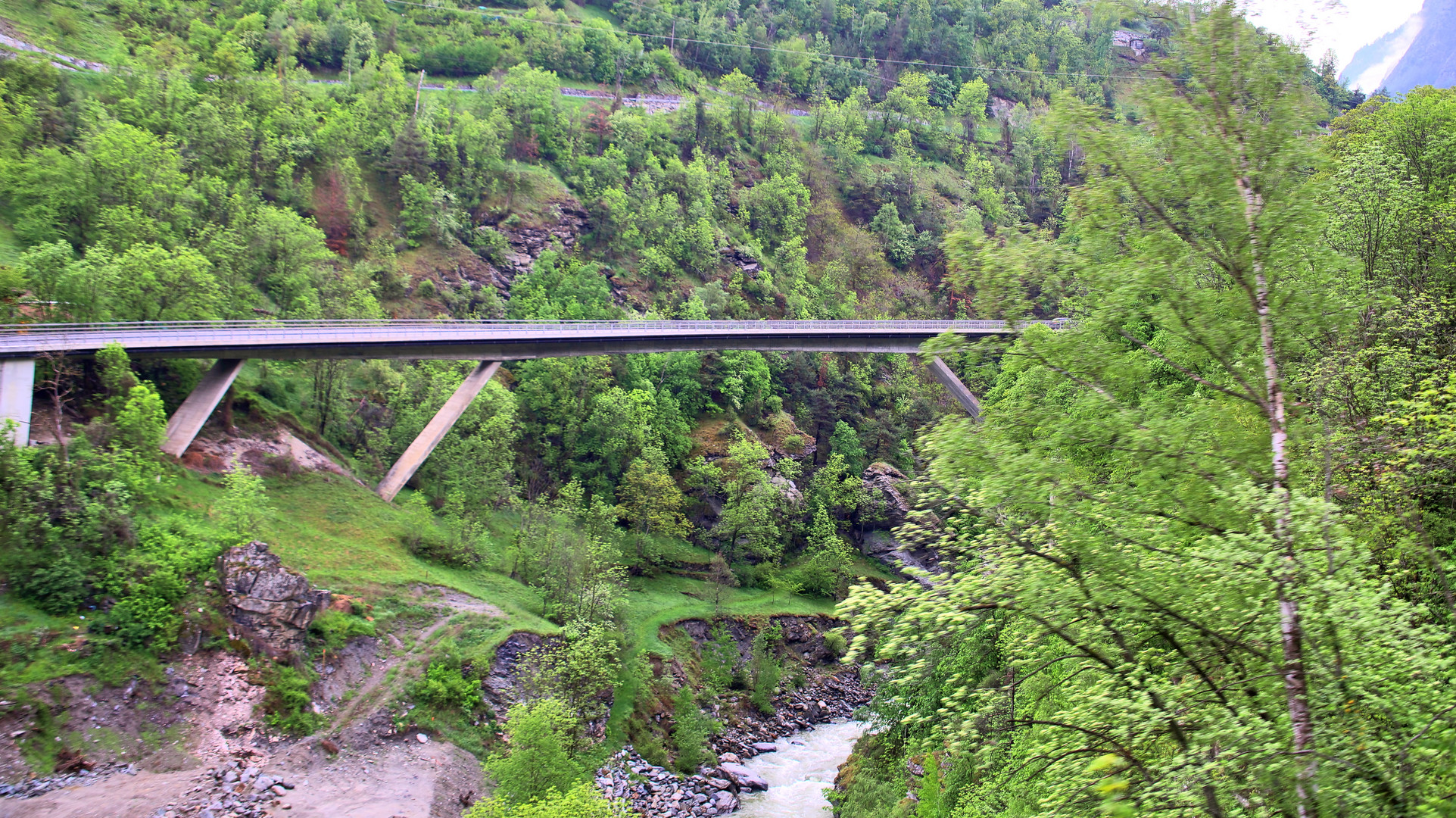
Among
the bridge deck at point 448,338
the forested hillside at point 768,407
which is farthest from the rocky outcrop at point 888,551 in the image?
the bridge deck at point 448,338

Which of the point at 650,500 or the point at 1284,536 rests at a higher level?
the point at 1284,536

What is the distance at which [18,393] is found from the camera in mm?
27531

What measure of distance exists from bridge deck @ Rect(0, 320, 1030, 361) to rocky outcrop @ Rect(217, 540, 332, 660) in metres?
9.48

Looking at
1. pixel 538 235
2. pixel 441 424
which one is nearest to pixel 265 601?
pixel 441 424

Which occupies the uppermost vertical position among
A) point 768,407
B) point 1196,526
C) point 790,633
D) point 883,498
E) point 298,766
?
point 1196,526

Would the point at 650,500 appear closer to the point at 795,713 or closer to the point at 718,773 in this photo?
the point at 795,713

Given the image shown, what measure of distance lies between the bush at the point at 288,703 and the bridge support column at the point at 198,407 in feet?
37.1

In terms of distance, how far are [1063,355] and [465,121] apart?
7215cm

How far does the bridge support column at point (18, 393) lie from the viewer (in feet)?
88.6

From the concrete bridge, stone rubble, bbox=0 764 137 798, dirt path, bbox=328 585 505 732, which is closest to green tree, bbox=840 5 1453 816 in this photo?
the concrete bridge

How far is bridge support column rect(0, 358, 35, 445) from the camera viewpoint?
27000 mm

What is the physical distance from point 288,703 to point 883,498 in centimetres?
4737

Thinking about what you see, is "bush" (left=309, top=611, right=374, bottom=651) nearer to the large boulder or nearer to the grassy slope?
the large boulder

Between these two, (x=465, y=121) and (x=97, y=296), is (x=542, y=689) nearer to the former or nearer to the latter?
(x=97, y=296)
